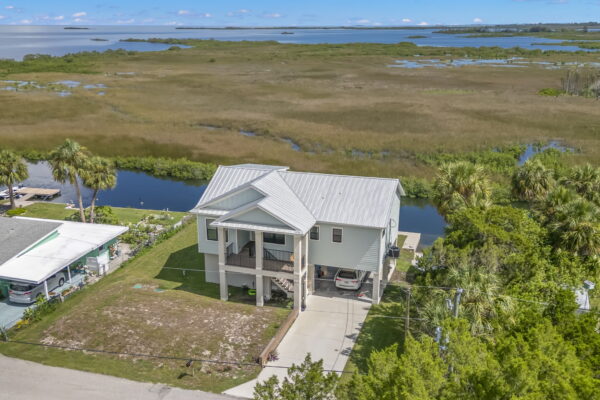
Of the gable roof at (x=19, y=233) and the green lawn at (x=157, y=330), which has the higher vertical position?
the gable roof at (x=19, y=233)

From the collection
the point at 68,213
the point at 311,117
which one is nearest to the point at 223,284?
the point at 68,213

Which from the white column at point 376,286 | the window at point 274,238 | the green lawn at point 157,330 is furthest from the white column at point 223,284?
the white column at point 376,286

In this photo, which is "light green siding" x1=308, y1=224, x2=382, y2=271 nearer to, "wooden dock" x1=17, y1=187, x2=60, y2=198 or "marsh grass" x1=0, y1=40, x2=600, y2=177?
"marsh grass" x1=0, y1=40, x2=600, y2=177

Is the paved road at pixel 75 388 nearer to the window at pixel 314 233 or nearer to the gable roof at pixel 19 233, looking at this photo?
the gable roof at pixel 19 233

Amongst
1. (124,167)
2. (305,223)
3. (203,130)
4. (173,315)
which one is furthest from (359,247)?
(203,130)

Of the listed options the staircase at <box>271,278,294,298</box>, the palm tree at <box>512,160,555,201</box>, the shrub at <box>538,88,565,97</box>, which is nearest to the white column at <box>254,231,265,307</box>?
the staircase at <box>271,278,294,298</box>

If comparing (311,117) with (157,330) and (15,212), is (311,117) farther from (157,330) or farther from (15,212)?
→ (157,330)
